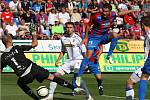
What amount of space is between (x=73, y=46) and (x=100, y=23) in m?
1.33

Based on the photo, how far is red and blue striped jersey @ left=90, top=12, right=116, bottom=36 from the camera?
1741 cm

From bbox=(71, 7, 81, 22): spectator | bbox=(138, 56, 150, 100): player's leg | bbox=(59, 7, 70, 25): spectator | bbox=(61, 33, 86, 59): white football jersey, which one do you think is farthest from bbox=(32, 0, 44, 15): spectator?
bbox=(138, 56, 150, 100): player's leg

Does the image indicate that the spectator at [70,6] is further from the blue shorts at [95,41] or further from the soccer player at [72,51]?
the soccer player at [72,51]

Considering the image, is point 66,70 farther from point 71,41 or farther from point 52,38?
point 52,38

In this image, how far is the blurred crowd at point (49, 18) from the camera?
29562 mm

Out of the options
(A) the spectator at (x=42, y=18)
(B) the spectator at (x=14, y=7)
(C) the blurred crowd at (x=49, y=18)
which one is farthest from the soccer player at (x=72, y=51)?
(B) the spectator at (x=14, y=7)

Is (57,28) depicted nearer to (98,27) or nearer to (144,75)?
(98,27)

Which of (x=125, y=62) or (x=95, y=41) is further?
(x=125, y=62)

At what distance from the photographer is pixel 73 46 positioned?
16.7 m

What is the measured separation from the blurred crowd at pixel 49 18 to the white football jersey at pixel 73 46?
1151 cm

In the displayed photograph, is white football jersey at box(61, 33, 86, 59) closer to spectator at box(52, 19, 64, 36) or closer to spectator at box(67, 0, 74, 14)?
spectator at box(52, 19, 64, 36)

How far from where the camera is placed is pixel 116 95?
1723 centimetres

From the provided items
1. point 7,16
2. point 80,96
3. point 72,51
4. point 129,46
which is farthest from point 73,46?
point 7,16

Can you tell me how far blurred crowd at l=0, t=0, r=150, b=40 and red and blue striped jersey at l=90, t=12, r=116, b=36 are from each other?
1096 cm
